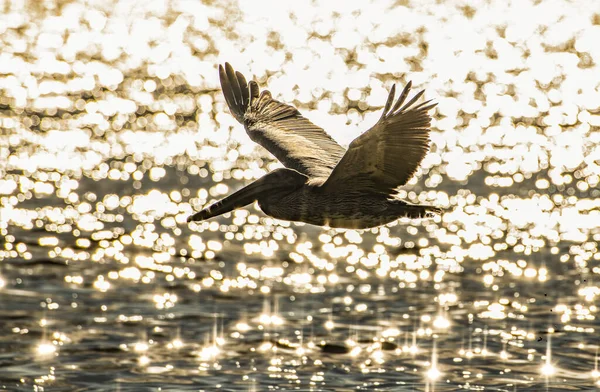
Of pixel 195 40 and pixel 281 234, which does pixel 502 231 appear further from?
pixel 195 40

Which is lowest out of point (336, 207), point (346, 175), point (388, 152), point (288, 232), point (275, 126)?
point (336, 207)

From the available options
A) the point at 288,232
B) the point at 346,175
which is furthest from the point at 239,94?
the point at 288,232

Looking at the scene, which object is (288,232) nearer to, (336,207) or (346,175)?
(336,207)

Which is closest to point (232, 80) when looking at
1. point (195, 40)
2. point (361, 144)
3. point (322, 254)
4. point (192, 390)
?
point (361, 144)

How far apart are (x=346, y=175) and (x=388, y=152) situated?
49cm

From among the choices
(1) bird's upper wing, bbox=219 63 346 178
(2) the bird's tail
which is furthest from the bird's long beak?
(2) the bird's tail

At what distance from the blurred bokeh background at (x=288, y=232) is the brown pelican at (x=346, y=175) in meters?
7.12

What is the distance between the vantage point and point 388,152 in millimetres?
11609

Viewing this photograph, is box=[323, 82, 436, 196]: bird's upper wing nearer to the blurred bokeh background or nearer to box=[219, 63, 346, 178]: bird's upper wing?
box=[219, 63, 346, 178]: bird's upper wing

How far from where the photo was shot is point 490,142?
34344mm

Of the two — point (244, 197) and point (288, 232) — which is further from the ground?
point (288, 232)

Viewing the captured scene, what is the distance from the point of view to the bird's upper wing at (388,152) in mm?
11234

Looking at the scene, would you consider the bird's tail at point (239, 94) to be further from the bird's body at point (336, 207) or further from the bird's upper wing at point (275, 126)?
the bird's body at point (336, 207)

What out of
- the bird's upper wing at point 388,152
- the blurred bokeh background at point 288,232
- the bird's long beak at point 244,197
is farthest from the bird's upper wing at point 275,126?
the blurred bokeh background at point 288,232
